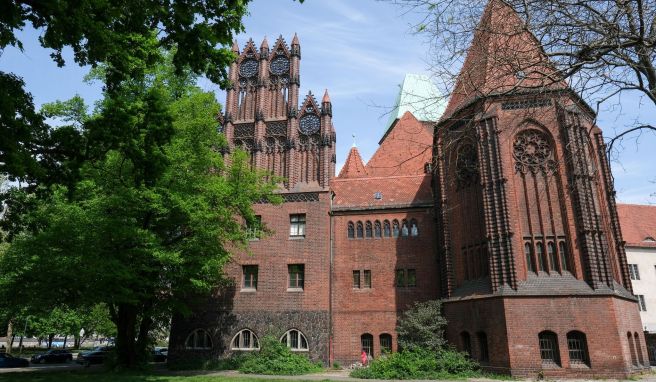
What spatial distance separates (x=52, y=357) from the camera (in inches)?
1335

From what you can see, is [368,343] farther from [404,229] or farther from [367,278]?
[404,229]

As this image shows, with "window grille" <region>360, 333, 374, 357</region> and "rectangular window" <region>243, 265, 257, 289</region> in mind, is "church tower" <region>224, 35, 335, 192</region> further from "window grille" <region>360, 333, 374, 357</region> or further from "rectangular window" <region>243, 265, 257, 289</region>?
"window grille" <region>360, 333, 374, 357</region>

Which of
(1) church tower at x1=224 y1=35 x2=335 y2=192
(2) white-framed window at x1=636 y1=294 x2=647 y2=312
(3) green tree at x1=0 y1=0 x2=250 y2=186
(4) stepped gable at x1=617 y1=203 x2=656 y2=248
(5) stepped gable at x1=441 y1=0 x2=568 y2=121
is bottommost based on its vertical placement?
(2) white-framed window at x1=636 y1=294 x2=647 y2=312

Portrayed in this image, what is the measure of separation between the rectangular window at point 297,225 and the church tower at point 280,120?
163 cm

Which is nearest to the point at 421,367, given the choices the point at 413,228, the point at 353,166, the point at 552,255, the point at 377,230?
the point at 552,255

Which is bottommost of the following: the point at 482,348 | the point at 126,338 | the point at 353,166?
the point at 482,348

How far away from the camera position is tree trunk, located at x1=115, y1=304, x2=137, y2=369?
68.7 feet

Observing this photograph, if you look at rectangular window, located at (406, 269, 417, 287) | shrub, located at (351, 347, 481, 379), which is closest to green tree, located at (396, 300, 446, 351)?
shrub, located at (351, 347, 481, 379)

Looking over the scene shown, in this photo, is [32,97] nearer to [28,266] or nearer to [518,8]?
[518,8]

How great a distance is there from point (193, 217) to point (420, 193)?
51.3 feet

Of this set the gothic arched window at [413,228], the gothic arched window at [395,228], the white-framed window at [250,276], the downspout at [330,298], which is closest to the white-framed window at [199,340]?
the white-framed window at [250,276]

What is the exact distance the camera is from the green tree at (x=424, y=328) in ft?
74.1

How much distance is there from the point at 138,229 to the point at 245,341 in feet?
35.9

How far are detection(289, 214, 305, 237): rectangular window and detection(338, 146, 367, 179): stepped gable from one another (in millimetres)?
9357
